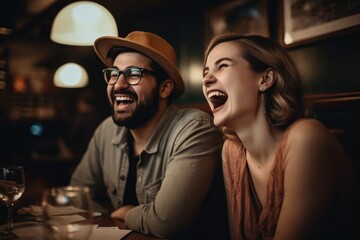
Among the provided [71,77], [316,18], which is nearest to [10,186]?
[316,18]

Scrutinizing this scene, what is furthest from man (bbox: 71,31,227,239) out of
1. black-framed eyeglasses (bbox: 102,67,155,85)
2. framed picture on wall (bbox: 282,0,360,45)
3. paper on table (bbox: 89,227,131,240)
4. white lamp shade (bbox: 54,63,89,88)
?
white lamp shade (bbox: 54,63,89,88)

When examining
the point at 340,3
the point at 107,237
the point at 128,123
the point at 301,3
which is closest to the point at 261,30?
the point at 301,3

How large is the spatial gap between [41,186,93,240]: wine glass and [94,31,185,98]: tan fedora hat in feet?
3.26

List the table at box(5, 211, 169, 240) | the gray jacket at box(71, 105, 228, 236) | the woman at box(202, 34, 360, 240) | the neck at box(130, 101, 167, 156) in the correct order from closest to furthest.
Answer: the woman at box(202, 34, 360, 240) → the table at box(5, 211, 169, 240) → the gray jacket at box(71, 105, 228, 236) → the neck at box(130, 101, 167, 156)

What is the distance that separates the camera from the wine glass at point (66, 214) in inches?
29.5

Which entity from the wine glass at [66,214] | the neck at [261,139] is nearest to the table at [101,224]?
the wine glass at [66,214]

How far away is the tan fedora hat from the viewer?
5.57 feet

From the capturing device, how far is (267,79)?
1304mm

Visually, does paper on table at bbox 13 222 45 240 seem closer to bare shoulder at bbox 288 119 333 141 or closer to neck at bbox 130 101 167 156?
neck at bbox 130 101 167 156

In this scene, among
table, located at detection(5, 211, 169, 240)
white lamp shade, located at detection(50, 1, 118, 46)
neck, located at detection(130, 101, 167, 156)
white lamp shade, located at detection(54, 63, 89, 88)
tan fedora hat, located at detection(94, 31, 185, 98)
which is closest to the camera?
table, located at detection(5, 211, 169, 240)

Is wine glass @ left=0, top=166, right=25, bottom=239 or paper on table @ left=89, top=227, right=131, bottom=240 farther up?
wine glass @ left=0, top=166, right=25, bottom=239

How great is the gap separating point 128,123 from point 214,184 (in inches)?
22.0

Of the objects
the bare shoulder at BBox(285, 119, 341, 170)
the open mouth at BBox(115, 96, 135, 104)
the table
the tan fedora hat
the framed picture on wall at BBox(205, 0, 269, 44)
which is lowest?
the table

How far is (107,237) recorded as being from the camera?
1.12 m
